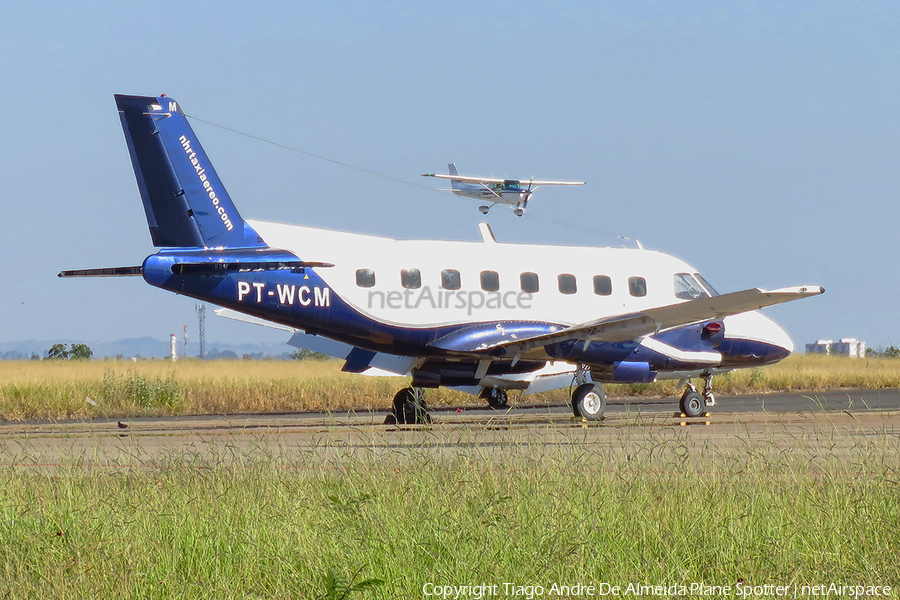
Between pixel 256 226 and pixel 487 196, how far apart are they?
40563 millimetres

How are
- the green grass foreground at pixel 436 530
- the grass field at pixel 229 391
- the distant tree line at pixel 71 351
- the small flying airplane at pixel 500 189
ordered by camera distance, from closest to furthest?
the green grass foreground at pixel 436 530 → the grass field at pixel 229 391 → the small flying airplane at pixel 500 189 → the distant tree line at pixel 71 351

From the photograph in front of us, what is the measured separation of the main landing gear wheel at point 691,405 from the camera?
69.1 ft

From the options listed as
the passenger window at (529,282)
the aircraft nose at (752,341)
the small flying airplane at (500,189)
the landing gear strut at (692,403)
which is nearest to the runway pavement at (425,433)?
the landing gear strut at (692,403)

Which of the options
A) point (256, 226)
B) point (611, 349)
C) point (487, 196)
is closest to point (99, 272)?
point (256, 226)

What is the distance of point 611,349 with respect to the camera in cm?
1994

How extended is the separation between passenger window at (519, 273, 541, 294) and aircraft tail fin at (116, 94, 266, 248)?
5954 mm

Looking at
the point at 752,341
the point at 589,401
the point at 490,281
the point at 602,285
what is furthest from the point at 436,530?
the point at 752,341

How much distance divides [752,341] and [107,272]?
540 inches

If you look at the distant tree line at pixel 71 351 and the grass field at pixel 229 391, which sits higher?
the distant tree line at pixel 71 351

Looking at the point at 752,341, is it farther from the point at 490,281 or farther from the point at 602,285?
the point at 490,281

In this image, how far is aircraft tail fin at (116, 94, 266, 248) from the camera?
58.3 feet

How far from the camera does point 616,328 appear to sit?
63.5ft

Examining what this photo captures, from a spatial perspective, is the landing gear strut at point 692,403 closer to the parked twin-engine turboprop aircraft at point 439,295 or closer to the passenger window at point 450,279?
the parked twin-engine turboprop aircraft at point 439,295

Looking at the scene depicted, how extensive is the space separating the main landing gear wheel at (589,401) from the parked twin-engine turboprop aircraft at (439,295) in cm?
2
